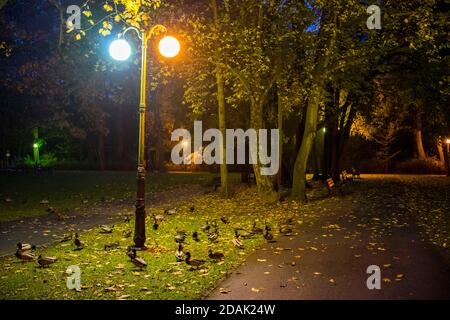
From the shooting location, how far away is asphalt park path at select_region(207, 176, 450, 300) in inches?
285

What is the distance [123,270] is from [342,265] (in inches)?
166

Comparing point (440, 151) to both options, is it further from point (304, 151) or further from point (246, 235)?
point (246, 235)

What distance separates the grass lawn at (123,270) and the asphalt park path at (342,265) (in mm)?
532

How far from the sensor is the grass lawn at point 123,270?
7242mm

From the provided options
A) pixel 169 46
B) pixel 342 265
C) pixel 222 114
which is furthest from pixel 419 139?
pixel 169 46

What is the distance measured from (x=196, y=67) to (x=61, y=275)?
16.6m

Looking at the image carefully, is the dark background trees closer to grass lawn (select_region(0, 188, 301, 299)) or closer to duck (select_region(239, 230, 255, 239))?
grass lawn (select_region(0, 188, 301, 299))

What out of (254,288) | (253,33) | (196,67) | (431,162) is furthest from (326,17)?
(431,162)

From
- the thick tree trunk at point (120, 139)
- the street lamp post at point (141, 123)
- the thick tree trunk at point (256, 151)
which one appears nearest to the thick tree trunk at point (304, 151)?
the thick tree trunk at point (256, 151)

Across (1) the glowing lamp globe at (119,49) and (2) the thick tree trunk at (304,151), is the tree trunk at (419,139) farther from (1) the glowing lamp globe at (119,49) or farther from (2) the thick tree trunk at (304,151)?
(1) the glowing lamp globe at (119,49)

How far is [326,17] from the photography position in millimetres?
20234

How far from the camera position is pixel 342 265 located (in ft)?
29.7

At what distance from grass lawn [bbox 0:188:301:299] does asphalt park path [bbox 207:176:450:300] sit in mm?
532
